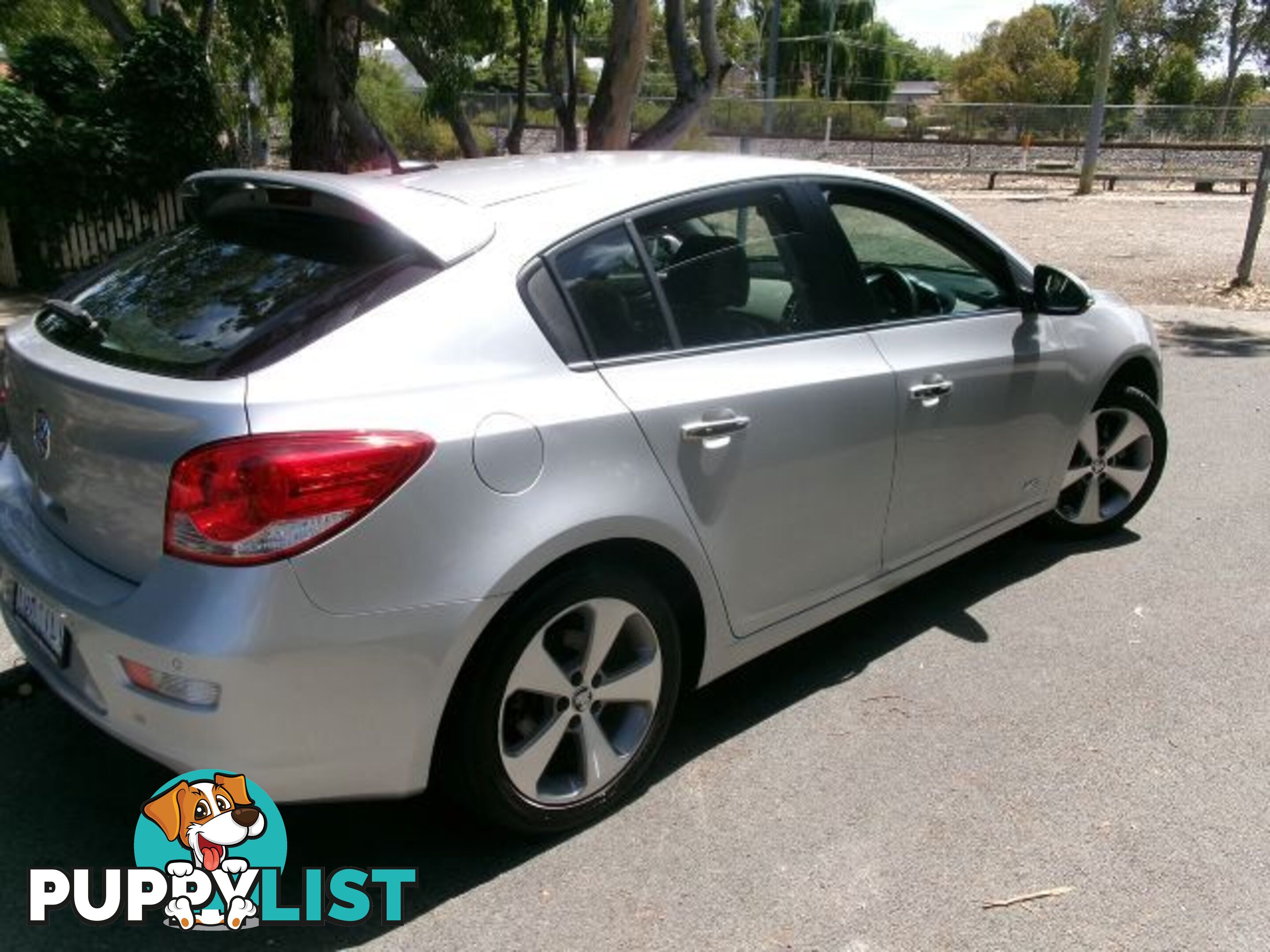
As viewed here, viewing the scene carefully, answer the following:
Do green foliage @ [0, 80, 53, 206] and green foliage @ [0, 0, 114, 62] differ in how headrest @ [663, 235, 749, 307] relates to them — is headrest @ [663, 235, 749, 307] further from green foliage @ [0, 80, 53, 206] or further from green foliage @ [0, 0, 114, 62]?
green foliage @ [0, 0, 114, 62]

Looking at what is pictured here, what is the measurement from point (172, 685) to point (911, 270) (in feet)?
10.7

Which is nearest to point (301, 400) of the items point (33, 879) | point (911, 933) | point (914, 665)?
point (33, 879)

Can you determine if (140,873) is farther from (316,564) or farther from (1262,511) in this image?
(1262,511)

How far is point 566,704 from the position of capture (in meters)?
2.80

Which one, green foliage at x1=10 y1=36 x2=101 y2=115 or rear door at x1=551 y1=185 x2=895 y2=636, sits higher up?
green foliage at x1=10 y1=36 x2=101 y2=115

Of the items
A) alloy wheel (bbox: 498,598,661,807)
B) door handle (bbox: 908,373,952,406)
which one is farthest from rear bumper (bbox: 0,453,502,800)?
door handle (bbox: 908,373,952,406)

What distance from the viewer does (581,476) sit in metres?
2.66

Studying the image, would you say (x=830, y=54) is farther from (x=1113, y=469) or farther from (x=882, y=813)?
(x=882, y=813)

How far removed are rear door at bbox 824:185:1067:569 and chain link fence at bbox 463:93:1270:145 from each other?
2830 cm

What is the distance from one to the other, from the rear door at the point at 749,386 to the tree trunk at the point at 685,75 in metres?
5.06

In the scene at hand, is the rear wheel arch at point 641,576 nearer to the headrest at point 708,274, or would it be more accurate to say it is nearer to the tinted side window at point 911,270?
the headrest at point 708,274

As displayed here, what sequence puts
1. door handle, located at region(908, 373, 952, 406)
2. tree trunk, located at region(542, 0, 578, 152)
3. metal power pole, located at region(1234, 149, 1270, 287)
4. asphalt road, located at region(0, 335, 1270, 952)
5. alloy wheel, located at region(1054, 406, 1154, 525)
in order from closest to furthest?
asphalt road, located at region(0, 335, 1270, 952) → door handle, located at region(908, 373, 952, 406) → alloy wheel, located at region(1054, 406, 1154, 525) → tree trunk, located at region(542, 0, 578, 152) → metal power pole, located at region(1234, 149, 1270, 287)

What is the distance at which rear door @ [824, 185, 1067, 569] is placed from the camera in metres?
3.64

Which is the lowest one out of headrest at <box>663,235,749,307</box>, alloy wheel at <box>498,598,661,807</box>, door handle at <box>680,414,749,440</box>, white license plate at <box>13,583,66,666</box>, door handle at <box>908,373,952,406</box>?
alloy wheel at <box>498,598,661,807</box>
